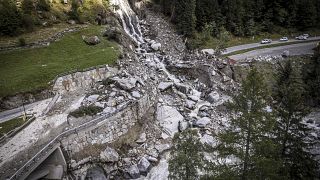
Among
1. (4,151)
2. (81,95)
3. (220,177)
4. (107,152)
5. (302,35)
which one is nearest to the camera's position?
(220,177)

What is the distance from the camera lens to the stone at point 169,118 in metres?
44.9

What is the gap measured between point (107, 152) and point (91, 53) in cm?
2092

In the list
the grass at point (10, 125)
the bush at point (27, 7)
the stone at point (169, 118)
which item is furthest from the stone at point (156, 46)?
the grass at point (10, 125)

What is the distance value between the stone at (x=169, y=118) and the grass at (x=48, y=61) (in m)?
11.2

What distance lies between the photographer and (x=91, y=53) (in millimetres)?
53188

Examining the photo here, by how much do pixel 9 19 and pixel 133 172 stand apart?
3529 centimetres

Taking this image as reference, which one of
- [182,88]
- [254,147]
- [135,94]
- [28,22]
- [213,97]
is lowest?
[213,97]

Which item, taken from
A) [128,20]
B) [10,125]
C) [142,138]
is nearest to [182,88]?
[142,138]

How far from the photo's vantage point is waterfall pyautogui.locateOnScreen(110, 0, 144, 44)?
69.9m

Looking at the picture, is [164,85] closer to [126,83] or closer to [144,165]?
[126,83]

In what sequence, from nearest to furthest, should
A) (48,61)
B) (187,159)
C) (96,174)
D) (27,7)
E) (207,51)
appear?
1. (187,159)
2. (96,174)
3. (48,61)
4. (27,7)
5. (207,51)

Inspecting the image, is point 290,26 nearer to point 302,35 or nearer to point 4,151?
point 302,35

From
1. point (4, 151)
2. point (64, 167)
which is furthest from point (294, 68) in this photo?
point (4, 151)

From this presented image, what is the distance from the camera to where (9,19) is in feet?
176
